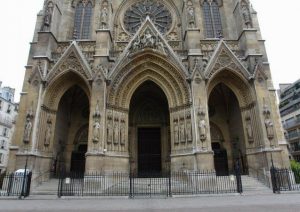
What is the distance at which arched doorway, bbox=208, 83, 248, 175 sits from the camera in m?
16.9

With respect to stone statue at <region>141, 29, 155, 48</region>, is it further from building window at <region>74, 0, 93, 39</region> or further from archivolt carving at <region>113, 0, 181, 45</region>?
building window at <region>74, 0, 93, 39</region>

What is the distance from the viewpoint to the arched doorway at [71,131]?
1684cm

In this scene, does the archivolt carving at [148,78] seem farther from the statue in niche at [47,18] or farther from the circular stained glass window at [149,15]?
the statue in niche at [47,18]

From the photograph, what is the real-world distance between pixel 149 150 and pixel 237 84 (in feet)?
27.4

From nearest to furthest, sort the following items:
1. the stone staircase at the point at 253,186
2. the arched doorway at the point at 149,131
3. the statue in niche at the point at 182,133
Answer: the stone staircase at the point at 253,186, the statue in niche at the point at 182,133, the arched doorway at the point at 149,131

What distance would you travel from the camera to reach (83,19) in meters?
20.3

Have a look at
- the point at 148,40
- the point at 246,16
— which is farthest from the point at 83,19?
the point at 246,16

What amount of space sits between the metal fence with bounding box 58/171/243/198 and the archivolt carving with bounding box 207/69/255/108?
5768 mm

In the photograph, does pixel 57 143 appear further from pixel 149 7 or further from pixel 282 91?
pixel 282 91

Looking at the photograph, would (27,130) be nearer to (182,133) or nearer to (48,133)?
(48,133)

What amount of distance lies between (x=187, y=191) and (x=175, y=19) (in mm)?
14981

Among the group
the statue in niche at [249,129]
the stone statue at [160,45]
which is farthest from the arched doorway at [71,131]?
the statue in niche at [249,129]

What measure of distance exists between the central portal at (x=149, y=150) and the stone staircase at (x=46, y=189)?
238 inches

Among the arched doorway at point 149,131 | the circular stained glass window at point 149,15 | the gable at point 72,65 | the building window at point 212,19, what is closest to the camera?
the gable at point 72,65
